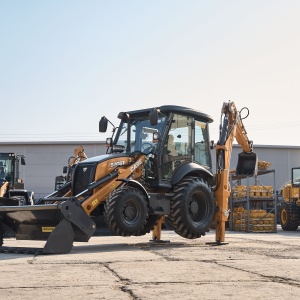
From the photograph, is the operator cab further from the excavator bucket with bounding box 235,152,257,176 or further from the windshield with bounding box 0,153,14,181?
the windshield with bounding box 0,153,14,181

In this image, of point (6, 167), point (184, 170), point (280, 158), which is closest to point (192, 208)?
point (184, 170)

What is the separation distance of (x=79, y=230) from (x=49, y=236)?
0.55 m

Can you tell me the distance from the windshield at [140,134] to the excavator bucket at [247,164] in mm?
3032

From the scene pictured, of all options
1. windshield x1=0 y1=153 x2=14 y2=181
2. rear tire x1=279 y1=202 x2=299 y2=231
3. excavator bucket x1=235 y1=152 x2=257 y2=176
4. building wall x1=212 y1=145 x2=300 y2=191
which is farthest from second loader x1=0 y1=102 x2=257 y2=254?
building wall x1=212 y1=145 x2=300 y2=191

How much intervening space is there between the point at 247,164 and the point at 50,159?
32.0 m

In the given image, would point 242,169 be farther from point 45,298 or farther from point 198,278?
point 45,298

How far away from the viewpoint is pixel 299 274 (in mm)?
7215

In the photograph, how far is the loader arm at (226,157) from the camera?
43.1ft

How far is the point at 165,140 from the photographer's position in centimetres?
1241

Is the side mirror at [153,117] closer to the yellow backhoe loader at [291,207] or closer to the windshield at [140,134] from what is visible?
the windshield at [140,134]

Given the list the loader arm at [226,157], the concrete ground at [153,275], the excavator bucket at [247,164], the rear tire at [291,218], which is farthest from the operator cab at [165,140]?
the rear tire at [291,218]

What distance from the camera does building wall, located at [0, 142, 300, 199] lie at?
1759 inches

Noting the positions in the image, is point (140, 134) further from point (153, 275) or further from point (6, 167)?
point (6, 167)

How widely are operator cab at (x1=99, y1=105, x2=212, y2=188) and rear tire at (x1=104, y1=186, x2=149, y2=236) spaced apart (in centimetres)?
95
